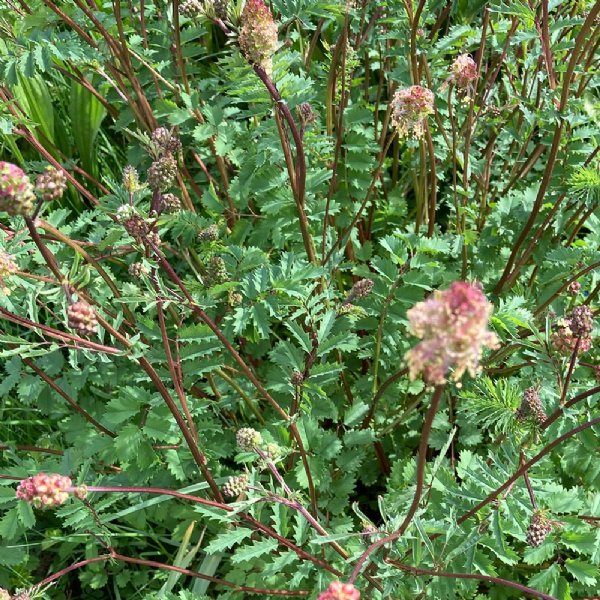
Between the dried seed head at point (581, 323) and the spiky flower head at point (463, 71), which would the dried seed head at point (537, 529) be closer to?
the dried seed head at point (581, 323)

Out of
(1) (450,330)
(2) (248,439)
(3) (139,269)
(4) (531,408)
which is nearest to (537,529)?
(4) (531,408)

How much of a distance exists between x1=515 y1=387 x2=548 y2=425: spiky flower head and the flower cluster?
124 mm

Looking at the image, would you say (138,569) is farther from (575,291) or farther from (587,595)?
(575,291)

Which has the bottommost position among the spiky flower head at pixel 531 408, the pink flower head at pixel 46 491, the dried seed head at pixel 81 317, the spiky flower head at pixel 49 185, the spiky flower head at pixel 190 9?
the spiky flower head at pixel 531 408

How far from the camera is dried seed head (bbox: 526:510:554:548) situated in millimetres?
1665

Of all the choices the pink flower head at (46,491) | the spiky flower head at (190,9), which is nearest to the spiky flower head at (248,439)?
the pink flower head at (46,491)

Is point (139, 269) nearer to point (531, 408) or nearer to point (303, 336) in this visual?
point (303, 336)

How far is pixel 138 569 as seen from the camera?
2.56 metres

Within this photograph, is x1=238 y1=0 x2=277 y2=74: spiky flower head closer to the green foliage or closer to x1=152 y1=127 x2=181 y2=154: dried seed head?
the green foliage

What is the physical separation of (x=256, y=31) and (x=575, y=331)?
971 mm

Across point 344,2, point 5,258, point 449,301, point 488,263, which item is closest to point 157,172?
point 5,258

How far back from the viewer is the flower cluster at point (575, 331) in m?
1.49

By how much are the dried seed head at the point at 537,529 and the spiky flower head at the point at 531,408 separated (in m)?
0.24

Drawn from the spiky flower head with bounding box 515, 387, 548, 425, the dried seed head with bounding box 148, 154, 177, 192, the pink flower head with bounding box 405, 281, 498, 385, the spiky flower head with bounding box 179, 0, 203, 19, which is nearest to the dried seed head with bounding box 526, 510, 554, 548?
the spiky flower head with bounding box 515, 387, 548, 425
